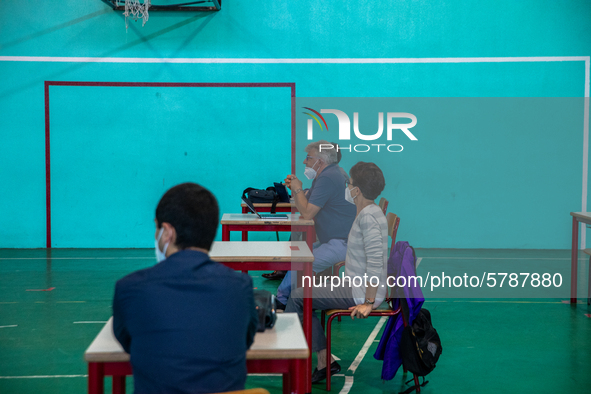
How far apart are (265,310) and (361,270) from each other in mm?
1144

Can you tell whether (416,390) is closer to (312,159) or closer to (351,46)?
(312,159)

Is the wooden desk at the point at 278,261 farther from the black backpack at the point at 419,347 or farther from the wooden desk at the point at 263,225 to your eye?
the wooden desk at the point at 263,225

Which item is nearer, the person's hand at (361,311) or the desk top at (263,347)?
the desk top at (263,347)

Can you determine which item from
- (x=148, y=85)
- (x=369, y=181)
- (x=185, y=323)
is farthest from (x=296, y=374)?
(x=148, y=85)

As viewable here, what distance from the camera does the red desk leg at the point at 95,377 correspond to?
153cm

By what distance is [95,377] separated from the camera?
5.04 feet

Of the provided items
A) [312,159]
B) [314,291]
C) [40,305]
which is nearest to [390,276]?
[314,291]

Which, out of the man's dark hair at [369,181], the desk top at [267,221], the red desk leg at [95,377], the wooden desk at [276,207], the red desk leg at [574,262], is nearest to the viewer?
the red desk leg at [95,377]

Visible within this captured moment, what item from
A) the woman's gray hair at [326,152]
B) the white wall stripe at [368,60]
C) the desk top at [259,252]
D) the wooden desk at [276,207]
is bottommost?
the desk top at [259,252]

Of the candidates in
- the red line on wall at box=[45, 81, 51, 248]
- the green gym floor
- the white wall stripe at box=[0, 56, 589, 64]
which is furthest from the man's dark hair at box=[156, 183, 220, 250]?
the red line on wall at box=[45, 81, 51, 248]

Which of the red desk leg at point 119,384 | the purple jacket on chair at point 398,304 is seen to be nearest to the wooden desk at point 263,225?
the purple jacket on chair at point 398,304

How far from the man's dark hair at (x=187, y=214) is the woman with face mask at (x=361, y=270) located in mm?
1386

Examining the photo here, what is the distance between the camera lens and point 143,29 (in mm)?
6793

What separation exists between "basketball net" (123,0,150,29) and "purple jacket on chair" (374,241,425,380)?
489 cm
